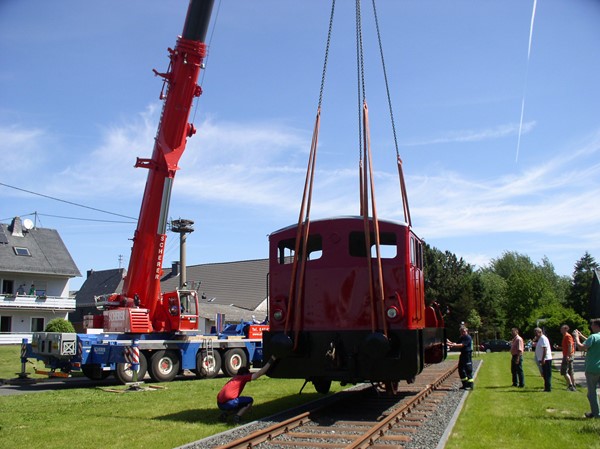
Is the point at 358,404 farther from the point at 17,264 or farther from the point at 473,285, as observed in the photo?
the point at 473,285

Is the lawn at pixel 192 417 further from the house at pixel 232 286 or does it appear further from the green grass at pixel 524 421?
the house at pixel 232 286

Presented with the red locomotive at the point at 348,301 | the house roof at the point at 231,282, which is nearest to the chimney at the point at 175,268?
the house roof at the point at 231,282

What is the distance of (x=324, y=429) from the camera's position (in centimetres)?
848

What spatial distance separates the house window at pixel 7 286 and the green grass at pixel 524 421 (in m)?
33.9

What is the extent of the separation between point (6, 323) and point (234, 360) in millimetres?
24976

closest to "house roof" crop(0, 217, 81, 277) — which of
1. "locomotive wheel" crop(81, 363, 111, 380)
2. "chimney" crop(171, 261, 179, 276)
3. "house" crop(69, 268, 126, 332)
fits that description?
"house" crop(69, 268, 126, 332)

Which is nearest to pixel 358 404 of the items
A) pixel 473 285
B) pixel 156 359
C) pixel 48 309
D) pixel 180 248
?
pixel 156 359

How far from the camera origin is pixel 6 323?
37.2 meters

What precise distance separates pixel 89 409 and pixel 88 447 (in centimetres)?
367

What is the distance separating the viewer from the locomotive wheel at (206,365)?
1744cm

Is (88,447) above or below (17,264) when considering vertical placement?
below

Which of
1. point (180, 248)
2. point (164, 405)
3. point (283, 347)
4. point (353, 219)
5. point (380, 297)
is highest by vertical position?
point (180, 248)

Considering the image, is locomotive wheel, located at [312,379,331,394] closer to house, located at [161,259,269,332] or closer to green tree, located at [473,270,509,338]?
house, located at [161,259,269,332]

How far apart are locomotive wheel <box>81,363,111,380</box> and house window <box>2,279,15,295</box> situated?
2504 centimetres
